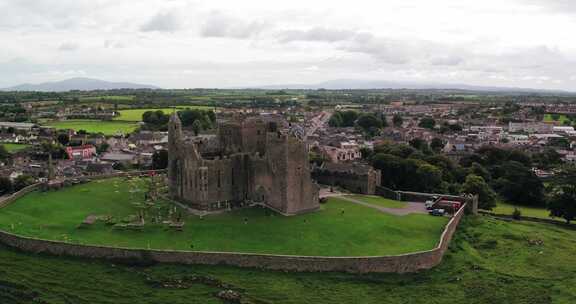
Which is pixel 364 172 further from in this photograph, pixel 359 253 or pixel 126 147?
pixel 126 147

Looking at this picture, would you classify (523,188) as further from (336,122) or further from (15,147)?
(336,122)

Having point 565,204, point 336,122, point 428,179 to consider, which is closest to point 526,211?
point 565,204

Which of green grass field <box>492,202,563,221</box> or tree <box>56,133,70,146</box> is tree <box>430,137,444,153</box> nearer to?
green grass field <box>492,202,563,221</box>

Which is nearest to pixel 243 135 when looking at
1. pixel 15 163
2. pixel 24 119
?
pixel 15 163

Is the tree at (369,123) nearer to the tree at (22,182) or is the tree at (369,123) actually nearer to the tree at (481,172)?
the tree at (481,172)

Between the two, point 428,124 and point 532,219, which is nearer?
point 532,219

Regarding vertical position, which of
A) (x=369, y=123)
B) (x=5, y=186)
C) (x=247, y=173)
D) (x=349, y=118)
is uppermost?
(x=247, y=173)
